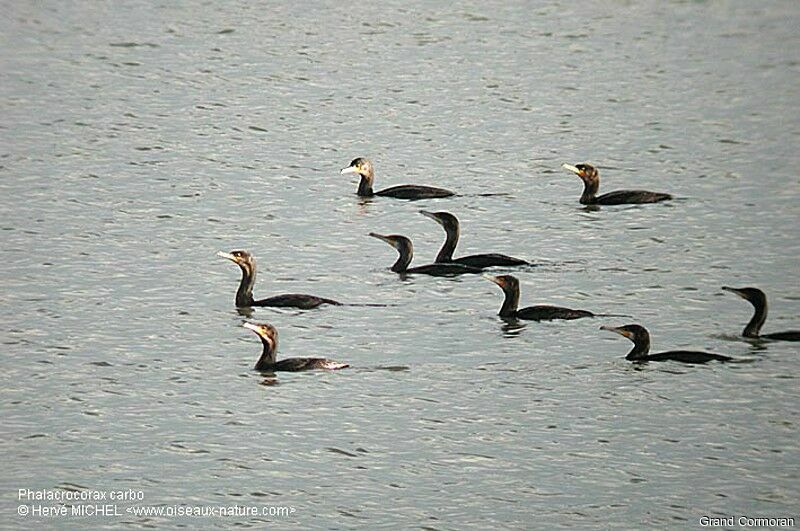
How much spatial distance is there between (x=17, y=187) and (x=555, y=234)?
540 cm

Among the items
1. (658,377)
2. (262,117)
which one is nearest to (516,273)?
(658,377)

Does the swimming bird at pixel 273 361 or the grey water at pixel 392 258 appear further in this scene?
the swimming bird at pixel 273 361

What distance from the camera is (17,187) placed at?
20734mm

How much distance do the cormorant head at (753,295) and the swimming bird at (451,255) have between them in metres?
2.42

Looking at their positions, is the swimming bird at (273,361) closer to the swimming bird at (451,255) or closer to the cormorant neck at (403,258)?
the cormorant neck at (403,258)

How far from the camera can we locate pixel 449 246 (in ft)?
60.4

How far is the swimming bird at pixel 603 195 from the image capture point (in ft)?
68.0

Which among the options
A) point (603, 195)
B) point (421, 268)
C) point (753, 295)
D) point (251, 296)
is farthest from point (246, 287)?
point (603, 195)

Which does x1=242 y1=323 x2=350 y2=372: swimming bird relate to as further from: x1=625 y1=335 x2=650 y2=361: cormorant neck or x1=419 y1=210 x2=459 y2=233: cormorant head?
x1=419 y1=210 x2=459 y2=233: cormorant head

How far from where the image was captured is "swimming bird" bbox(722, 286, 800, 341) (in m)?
15.8

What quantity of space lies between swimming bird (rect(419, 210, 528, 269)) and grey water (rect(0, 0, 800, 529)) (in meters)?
0.25

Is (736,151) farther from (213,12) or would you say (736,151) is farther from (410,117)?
(213,12)

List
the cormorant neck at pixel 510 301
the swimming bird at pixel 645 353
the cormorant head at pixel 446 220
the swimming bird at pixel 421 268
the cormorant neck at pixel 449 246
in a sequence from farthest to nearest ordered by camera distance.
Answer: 1. the cormorant head at pixel 446 220
2. the cormorant neck at pixel 449 246
3. the swimming bird at pixel 421 268
4. the cormorant neck at pixel 510 301
5. the swimming bird at pixel 645 353

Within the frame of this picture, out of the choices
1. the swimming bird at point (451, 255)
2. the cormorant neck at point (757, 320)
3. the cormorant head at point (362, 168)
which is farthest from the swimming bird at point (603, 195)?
the cormorant neck at point (757, 320)
